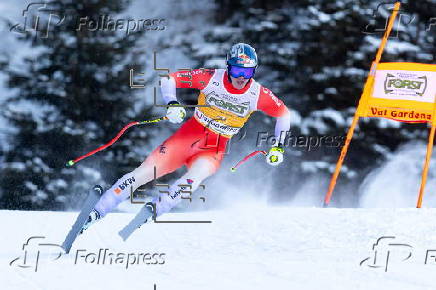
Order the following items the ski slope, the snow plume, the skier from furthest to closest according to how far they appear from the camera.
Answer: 1. the snow plume
2. the skier
3. the ski slope

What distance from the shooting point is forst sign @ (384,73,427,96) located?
6727mm

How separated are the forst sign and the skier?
2.18 metres

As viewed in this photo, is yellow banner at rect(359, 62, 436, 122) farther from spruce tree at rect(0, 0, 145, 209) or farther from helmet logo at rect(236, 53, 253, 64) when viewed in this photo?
spruce tree at rect(0, 0, 145, 209)

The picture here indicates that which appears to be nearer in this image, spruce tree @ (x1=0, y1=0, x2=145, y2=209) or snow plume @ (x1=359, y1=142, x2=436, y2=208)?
spruce tree @ (x1=0, y1=0, x2=145, y2=209)

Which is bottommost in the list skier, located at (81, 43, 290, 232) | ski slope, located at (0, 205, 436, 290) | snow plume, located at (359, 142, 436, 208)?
snow plume, located at (359, 142, 436, 208)

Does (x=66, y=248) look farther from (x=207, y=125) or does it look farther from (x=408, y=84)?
(x=408, y=84)

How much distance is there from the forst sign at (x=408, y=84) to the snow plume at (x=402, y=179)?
416 centimetres

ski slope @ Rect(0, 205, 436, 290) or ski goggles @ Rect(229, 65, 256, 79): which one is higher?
ski goggles @ Rect(229, 65, 256, 79)

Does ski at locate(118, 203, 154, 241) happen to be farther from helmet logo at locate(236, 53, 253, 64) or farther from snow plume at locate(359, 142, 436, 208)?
snow plume at locate(359, 142, 436, 208)

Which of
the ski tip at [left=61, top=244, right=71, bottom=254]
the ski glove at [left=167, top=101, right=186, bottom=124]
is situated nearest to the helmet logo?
the ski glove at [left=167, top=101, right=186, bottom=124]

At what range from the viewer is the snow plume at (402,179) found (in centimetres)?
1083

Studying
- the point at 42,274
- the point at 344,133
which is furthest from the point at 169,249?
the point at 344,133

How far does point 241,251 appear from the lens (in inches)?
200

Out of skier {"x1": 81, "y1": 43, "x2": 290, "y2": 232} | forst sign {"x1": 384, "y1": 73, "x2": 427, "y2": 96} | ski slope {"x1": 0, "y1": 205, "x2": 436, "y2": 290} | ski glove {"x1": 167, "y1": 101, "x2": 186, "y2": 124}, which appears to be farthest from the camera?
forst sign {"x1": 384, "y1": 73, "x2": 427, "y2": 96}
